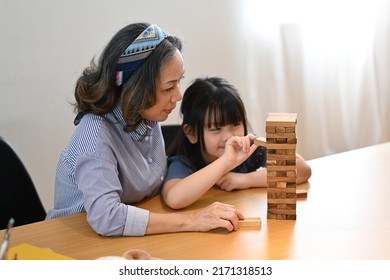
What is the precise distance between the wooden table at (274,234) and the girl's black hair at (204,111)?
0.65 feet

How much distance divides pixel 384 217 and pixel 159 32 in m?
0.71

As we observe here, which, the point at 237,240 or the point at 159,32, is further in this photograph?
the point at 159,32

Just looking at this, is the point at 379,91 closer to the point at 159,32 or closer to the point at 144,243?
the point at 159,32

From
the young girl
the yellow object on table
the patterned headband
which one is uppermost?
the patterned headband

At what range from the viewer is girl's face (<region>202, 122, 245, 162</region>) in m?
1.97

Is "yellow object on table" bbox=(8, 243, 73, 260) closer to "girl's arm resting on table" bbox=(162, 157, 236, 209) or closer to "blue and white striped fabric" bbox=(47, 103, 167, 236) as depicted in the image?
"blue and white striped fabric" bbox=(47, 103, 167, 236)

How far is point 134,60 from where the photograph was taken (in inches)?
68.6

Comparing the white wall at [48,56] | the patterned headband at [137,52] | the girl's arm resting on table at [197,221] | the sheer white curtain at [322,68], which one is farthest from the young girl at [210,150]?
the sheer white curtain at [322,68]

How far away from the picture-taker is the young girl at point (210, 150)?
1805 mm

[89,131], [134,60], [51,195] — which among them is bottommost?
[51,195]

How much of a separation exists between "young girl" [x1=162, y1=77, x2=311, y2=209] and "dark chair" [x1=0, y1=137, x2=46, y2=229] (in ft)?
1.28

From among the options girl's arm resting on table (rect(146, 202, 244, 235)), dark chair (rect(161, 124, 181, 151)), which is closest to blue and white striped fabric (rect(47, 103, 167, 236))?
girl's arm resting on table (rect(146, 202, 244, 235))

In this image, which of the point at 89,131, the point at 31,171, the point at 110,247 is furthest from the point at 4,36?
the point at 110,247

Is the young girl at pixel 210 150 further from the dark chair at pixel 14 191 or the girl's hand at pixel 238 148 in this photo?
the dark chair at pixel 14 191
